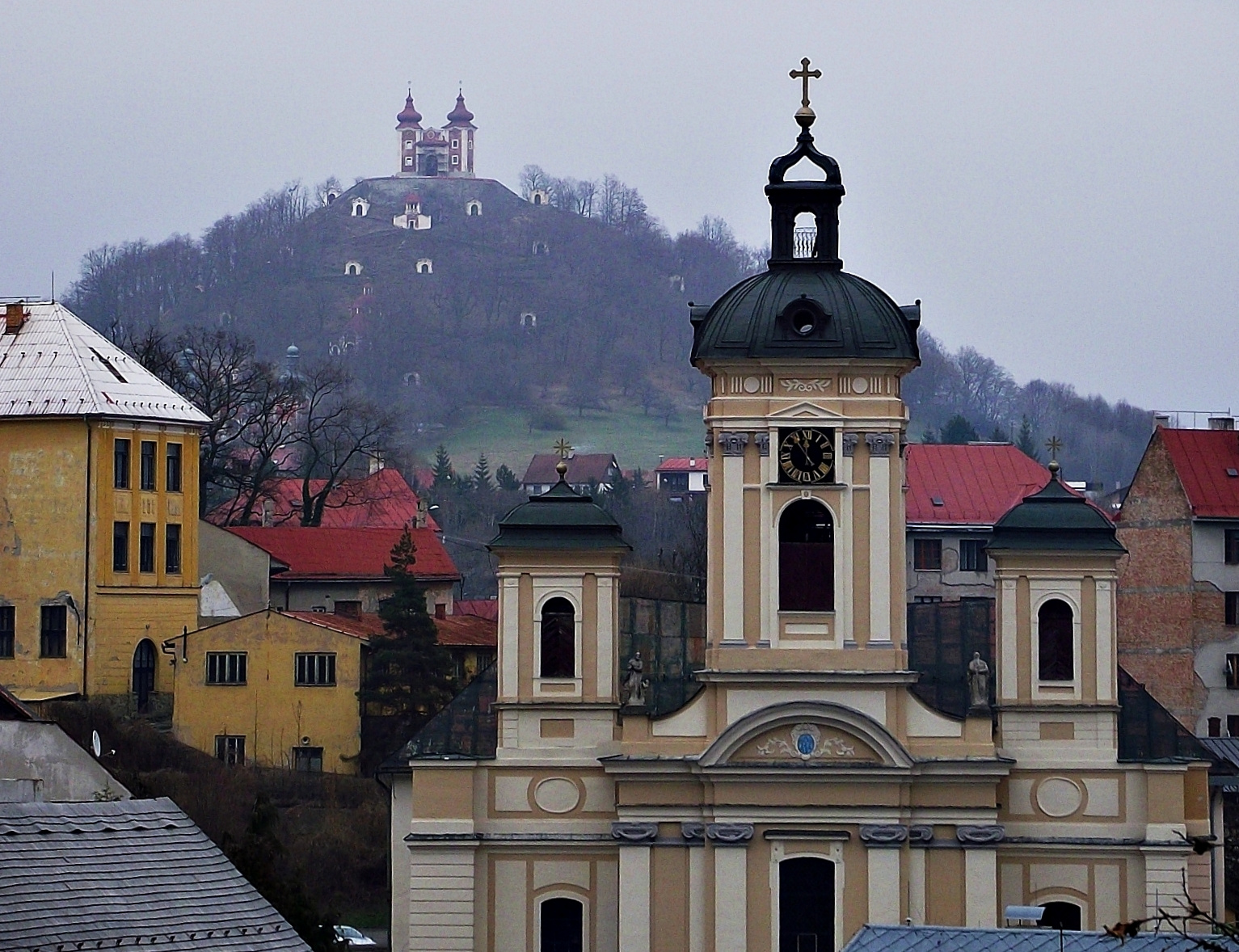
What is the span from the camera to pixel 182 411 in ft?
248

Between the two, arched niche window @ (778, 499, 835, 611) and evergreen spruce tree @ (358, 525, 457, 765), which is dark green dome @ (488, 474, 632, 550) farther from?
evergreen spruce tree @ (358, 525, 457, 765)

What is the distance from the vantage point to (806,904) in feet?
163

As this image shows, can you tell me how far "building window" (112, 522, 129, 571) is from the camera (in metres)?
73.8

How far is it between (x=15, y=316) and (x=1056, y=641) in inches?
1376

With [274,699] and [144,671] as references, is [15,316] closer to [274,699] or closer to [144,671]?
[144,671]

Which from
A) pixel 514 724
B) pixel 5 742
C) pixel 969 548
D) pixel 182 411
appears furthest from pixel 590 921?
pixel 969 548

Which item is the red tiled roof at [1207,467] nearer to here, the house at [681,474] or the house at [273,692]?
the house at [273,692]

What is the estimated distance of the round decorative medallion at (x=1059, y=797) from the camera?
165 feet

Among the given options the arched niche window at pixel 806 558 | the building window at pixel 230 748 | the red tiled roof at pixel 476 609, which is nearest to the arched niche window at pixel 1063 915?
the arched niche window at pixel 806 558

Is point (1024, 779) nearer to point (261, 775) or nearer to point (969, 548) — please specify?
point (261, 775)

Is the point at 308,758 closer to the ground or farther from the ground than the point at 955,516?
closer to the ground

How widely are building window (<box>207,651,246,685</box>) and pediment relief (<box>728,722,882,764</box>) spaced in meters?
24.1

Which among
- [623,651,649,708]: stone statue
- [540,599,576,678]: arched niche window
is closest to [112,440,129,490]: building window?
[540,599,576,678]: arched niche window

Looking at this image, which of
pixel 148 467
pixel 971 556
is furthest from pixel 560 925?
pixel 971 556
